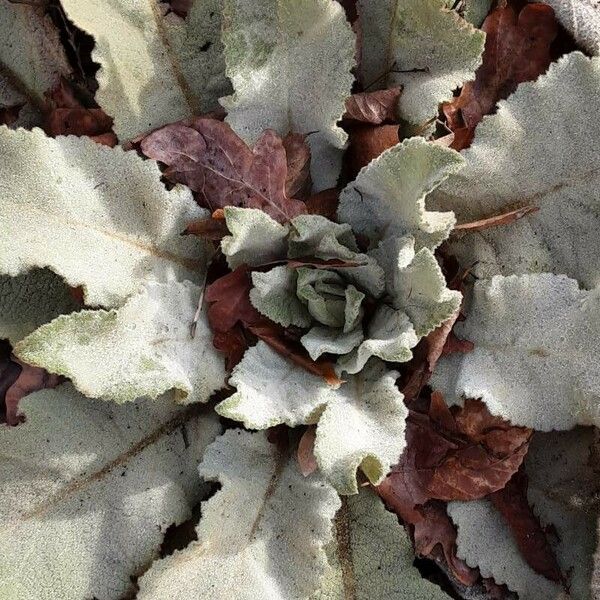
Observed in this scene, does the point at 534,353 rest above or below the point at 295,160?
below

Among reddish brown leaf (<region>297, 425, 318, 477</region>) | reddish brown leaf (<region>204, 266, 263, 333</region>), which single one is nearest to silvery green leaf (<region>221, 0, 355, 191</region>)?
reddish brown leaf (<region>204, 266, 263, 333</region>)

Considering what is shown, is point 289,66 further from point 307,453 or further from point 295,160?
point 307,453

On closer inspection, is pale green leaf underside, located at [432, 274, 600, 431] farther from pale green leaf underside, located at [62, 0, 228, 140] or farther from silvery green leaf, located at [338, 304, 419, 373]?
pale green leaf underside, located at [62, 0, 228, 140]

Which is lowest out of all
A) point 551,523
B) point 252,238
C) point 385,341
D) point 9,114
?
point 551,523

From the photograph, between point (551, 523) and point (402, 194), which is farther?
point (551, 523)

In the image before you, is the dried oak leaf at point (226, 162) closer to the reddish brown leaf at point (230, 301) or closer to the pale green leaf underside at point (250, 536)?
the reddish brown leaf at point (230, 301)

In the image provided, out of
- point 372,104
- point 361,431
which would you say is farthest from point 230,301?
point 372,104
